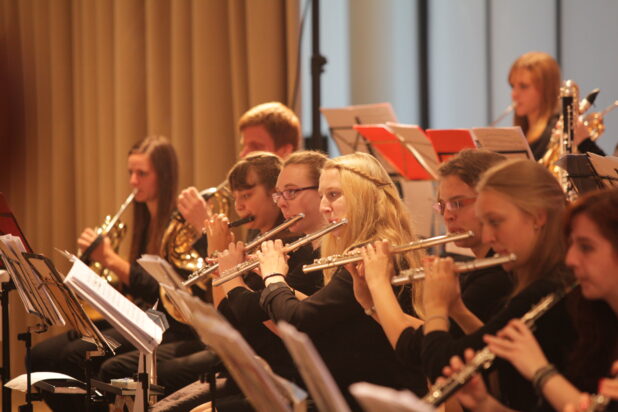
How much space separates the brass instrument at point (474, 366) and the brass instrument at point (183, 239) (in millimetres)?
2281

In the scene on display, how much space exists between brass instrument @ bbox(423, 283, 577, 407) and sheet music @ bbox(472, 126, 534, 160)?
1.75 metres

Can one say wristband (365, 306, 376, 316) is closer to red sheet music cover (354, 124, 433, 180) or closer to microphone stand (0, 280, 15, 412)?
microphone stand (0, 280, 15, 412)

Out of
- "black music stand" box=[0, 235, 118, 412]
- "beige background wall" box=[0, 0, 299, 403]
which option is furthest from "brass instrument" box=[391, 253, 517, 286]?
"beige background wall" box=[0, 0, 299, 403]

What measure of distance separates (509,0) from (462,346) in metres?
3.55

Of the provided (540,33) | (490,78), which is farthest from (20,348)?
(540,33)

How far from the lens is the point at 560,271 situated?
6.59 feet

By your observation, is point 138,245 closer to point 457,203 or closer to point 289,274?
point 289,274

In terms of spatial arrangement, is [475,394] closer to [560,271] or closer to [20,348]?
[560,271]

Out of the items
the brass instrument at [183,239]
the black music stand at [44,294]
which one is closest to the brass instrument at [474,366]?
the black music stand at [44,294]

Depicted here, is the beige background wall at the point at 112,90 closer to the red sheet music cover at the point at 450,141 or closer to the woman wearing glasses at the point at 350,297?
the red sheet music cover at the point at 450,141

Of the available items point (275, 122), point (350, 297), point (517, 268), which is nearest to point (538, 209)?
point (517, 268)

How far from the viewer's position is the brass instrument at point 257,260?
2.73 meters

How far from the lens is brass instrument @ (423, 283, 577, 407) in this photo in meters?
1.74

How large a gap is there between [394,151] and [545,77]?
849mm
